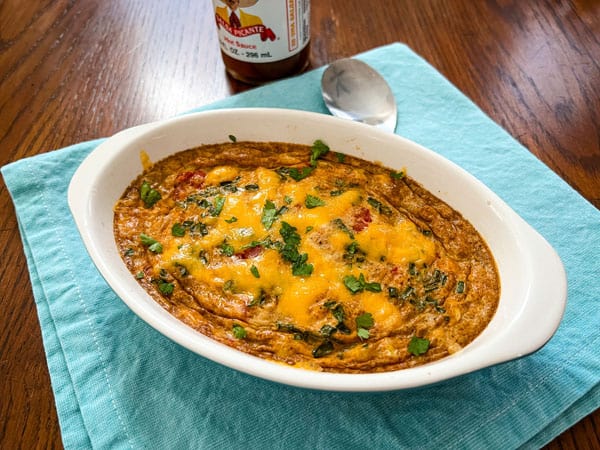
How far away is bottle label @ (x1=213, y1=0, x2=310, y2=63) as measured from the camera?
1.70 metres

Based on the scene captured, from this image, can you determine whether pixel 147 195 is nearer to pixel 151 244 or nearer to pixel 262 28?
pixel 151 244

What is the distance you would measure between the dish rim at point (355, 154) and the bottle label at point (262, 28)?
36 centimetres

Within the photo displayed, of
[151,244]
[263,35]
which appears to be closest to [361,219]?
[151,244]

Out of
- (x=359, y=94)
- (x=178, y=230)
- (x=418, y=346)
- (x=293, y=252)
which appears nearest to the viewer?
(x=418, y=346)

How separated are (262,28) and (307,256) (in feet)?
2.69

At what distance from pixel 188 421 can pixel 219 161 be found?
728 mm

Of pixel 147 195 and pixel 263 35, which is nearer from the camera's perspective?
pixel 147 195

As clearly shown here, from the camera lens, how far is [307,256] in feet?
4.43

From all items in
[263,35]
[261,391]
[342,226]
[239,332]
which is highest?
[263,35]

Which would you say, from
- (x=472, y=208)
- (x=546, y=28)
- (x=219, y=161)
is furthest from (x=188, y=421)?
(x=546, y=28)

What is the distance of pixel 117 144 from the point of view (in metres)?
1.45

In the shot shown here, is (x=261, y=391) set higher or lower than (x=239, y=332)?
lower

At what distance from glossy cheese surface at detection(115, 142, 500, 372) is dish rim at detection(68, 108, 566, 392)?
45 millimetres

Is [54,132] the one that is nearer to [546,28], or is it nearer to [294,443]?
[294,443]
